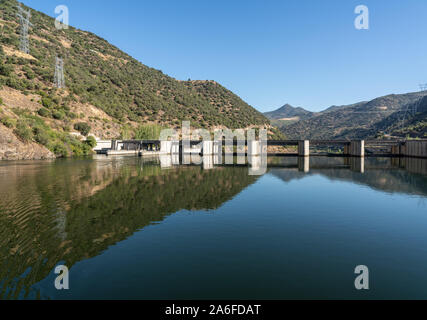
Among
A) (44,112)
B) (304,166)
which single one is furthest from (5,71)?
(304,166)

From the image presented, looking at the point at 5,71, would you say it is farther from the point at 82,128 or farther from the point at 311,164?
the point at 311,164

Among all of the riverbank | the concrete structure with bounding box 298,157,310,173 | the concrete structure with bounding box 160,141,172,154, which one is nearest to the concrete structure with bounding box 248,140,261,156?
the concrete structure with bounding box 298,157,310,173

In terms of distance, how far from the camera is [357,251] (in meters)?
12.1

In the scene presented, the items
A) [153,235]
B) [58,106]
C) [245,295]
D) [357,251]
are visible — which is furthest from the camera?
[58,106]

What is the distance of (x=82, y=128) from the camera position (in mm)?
85688

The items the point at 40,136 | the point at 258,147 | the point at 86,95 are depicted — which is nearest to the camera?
the point at 40,136

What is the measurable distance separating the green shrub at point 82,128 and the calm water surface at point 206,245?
2605 inches

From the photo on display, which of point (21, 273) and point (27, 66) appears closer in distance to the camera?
point (21, 273)

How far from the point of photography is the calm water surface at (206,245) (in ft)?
29.2

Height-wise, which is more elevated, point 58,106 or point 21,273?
point 58,106

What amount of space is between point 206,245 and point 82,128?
276 feet

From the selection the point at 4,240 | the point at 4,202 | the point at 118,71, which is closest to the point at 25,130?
the point at 4,202

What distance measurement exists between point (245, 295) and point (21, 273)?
298 inches
